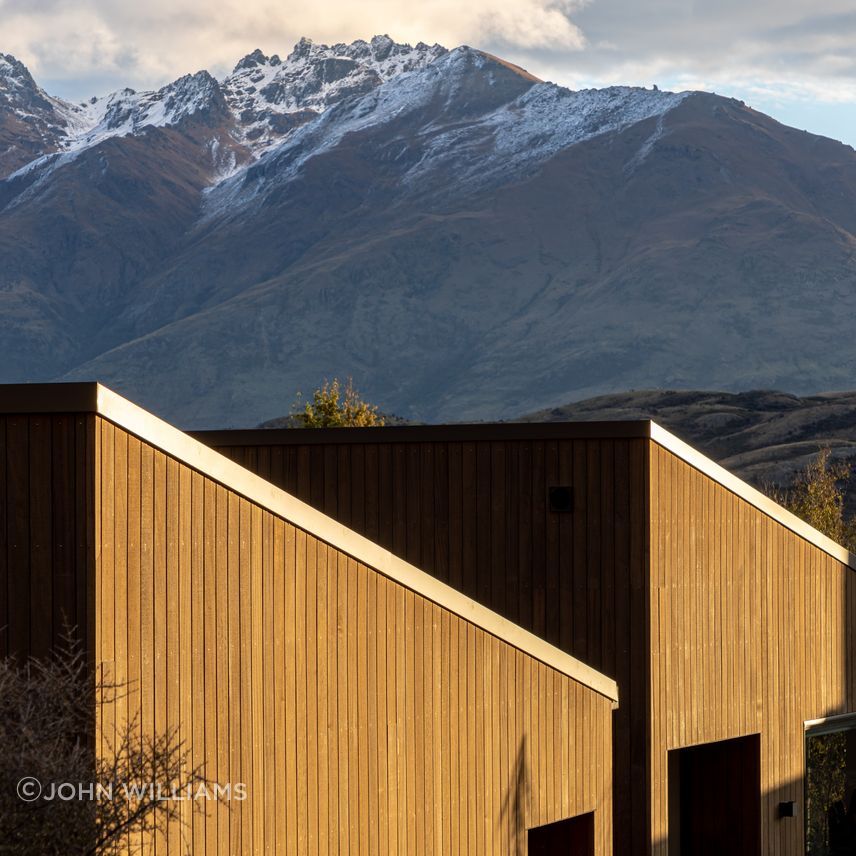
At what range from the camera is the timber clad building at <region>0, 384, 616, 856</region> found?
26.7ft

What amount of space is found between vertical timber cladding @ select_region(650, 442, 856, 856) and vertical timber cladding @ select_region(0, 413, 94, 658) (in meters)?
7.47

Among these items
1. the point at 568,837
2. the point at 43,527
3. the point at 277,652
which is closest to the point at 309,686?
the point at 277,652

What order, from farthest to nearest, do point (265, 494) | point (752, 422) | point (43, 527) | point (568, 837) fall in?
1. point (752, 422)
2. point (568, 837)
3. point (265, 494)
4. point (43, 527)

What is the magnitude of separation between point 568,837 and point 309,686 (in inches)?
165

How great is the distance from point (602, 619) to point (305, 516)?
560 centimetres

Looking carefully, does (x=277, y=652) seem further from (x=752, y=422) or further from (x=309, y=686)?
(x=752, y=422)

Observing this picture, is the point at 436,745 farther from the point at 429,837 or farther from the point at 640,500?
the point at 640,500

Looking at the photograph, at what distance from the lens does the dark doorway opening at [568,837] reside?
12578 millimetres

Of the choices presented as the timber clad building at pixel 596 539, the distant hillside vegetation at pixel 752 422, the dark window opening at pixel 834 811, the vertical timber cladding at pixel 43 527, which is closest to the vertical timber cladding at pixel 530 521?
the timber clad building at pixel 596 539

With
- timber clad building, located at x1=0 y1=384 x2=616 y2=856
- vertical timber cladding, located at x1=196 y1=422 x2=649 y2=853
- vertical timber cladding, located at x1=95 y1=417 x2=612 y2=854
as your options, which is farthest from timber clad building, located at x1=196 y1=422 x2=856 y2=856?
vertical timber cladding, located at x1=95 y1=417 x2=612 y2=854

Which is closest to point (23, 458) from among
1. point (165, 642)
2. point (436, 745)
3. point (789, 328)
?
point (165, 642)

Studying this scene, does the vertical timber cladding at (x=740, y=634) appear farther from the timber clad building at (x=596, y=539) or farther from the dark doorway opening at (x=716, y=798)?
the dark doorway opening at (x=716, y=798)

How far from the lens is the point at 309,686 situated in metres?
9.71

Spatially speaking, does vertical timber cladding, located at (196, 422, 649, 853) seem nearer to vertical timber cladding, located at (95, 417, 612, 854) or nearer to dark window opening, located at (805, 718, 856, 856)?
vertical timber cladding, located at (95, 417, 612, 854)
